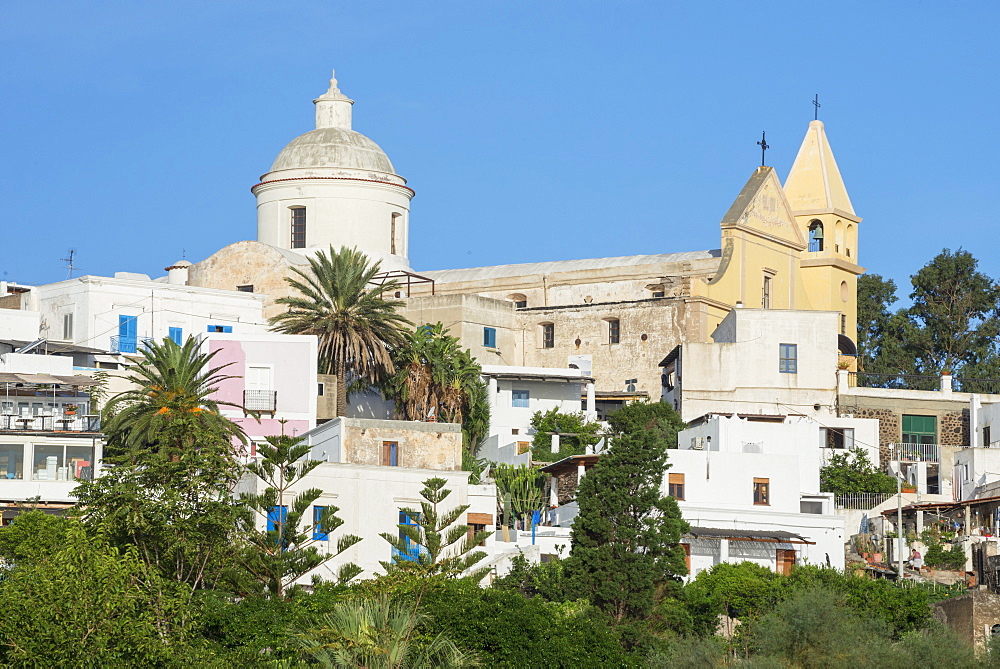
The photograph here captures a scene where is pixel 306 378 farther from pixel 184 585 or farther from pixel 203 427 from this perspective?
pixel 184 585

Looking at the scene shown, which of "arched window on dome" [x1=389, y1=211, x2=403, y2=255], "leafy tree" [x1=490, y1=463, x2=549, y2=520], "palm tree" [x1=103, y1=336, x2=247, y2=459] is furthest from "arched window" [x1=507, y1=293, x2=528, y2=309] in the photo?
"palm tree" [x1=103, y1=336, x2=247, y2=459]

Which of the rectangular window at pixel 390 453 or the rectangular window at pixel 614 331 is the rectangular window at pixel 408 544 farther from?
the rectangular window at pixel 614 331

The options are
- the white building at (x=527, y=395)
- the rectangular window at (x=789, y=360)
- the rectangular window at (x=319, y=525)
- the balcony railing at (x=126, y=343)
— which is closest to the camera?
the rectangular window at (x=319, y=525)

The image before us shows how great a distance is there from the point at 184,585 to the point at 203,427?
12679mm

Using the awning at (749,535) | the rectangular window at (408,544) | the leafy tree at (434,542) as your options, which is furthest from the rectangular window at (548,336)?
the rectangular window at (408,544)

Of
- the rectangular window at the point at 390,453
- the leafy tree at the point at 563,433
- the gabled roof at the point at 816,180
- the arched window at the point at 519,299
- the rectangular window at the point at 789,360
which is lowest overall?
the rectangular window at the point at 390,453

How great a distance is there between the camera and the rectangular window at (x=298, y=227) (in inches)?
2413

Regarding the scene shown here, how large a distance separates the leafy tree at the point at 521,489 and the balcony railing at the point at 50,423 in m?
9.39

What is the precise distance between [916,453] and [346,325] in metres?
15.5

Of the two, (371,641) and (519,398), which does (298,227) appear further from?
(371,641)

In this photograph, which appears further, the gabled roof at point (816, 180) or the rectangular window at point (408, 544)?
the gabled roof at point (816, 180)

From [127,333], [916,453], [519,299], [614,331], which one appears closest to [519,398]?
[614,331]

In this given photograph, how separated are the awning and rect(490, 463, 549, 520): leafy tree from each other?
15.5ft

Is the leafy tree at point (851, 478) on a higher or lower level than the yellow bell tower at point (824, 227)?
lower
